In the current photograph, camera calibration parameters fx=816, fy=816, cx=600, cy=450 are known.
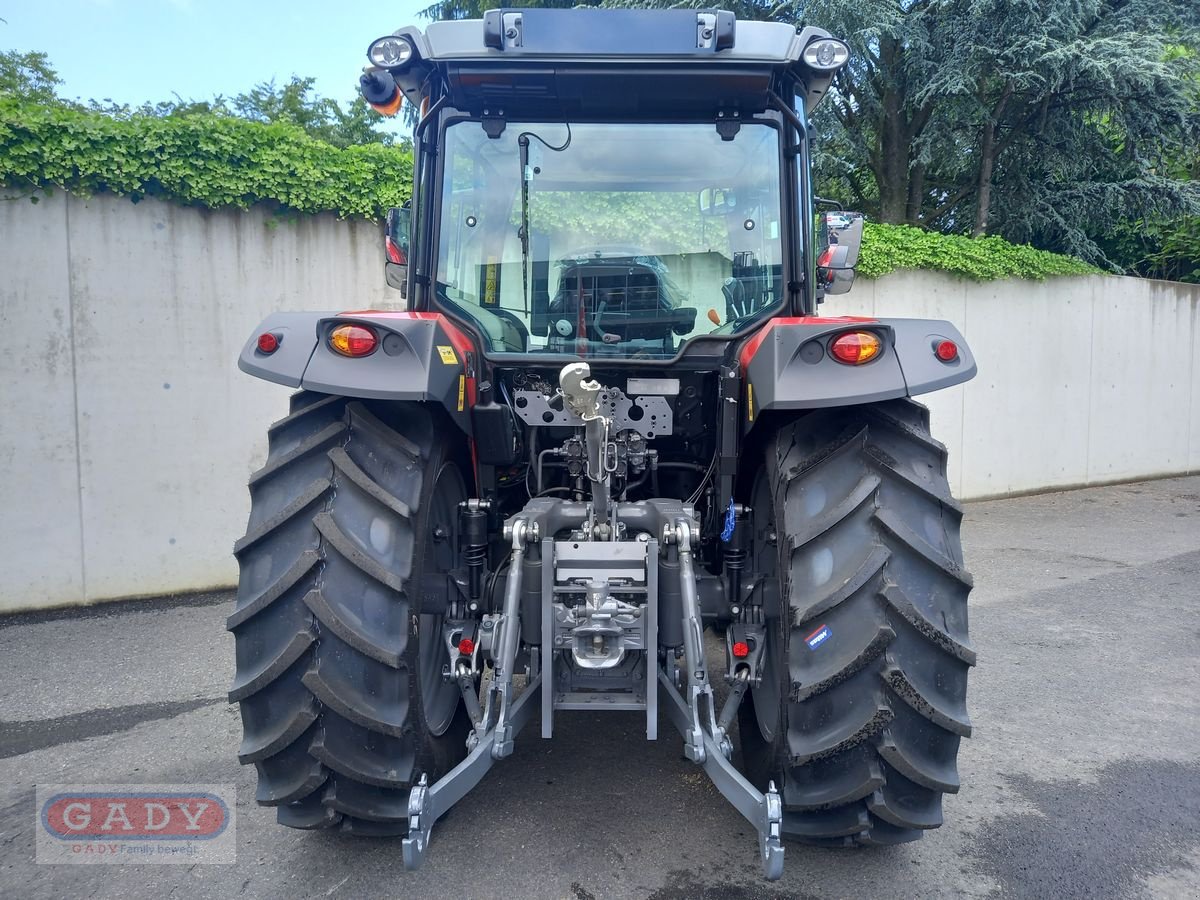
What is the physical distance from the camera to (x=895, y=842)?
2191 mm

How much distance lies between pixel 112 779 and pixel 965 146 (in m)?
11.6

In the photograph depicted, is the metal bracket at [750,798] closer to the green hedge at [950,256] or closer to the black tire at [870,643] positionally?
the black tire at [870,643]

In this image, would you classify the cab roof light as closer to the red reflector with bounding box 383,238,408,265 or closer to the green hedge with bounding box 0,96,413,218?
the red reflector with bounding box 383,238,408,265

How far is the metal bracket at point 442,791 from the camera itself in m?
1.93

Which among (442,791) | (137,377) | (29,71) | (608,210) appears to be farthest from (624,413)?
(29,71)

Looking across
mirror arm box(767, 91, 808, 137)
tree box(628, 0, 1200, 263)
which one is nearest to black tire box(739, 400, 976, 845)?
mirror arm box(767, 91, 808, 137)

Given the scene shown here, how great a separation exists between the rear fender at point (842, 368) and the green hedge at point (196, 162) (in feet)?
14.8

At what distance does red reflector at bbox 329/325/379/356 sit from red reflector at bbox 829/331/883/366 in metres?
1.26

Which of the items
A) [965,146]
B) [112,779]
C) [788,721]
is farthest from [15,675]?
[965,146]

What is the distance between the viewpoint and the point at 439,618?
2.62 meters

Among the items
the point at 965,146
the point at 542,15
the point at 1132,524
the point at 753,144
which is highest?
the point at 965,146

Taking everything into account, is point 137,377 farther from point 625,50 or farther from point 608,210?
point 625,50

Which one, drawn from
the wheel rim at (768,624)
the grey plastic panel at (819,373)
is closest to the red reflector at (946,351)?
the grey plastic panel at (819,373)

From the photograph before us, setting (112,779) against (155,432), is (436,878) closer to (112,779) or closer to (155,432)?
(112,779)
